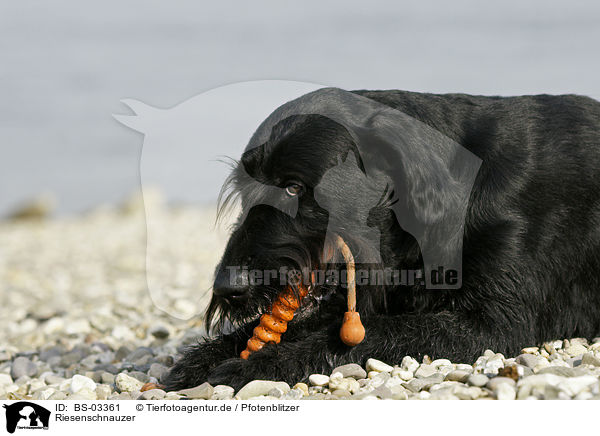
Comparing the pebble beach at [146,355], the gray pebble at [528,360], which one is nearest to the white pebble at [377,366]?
the pebble beach at [146,355]

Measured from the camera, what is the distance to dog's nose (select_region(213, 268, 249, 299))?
4.02m

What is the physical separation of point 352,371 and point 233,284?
828 mm

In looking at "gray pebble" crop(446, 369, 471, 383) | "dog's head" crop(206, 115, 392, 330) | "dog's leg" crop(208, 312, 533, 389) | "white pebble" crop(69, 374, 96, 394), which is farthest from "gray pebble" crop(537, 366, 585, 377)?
"white pebble" crop(69, 374, 96, 394)

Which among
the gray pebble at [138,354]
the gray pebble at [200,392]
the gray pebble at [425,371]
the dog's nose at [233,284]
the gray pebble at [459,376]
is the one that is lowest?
the gray pebble at [138,354]

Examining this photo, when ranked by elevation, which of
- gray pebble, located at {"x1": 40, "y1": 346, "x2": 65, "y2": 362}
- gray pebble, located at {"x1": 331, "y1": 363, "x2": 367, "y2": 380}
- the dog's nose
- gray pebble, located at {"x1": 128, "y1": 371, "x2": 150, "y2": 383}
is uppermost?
the dog's nose

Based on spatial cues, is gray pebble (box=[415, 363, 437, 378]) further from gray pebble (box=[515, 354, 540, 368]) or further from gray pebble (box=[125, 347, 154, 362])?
gray pebble (box=[125, 347, 154, 362])

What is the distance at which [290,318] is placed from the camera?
14.2 feet

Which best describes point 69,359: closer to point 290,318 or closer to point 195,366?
point 195,366

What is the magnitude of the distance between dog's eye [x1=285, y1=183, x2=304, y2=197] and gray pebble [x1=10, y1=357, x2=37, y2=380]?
2.75 metres

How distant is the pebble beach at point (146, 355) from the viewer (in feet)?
11.6

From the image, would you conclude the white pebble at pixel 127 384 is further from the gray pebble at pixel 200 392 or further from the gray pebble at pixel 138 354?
the gray pebble at pixel 138 354

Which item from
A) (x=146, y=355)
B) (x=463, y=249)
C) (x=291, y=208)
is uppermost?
(x=291, y=208)

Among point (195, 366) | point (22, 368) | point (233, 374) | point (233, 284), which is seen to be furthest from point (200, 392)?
point (22, 368)
